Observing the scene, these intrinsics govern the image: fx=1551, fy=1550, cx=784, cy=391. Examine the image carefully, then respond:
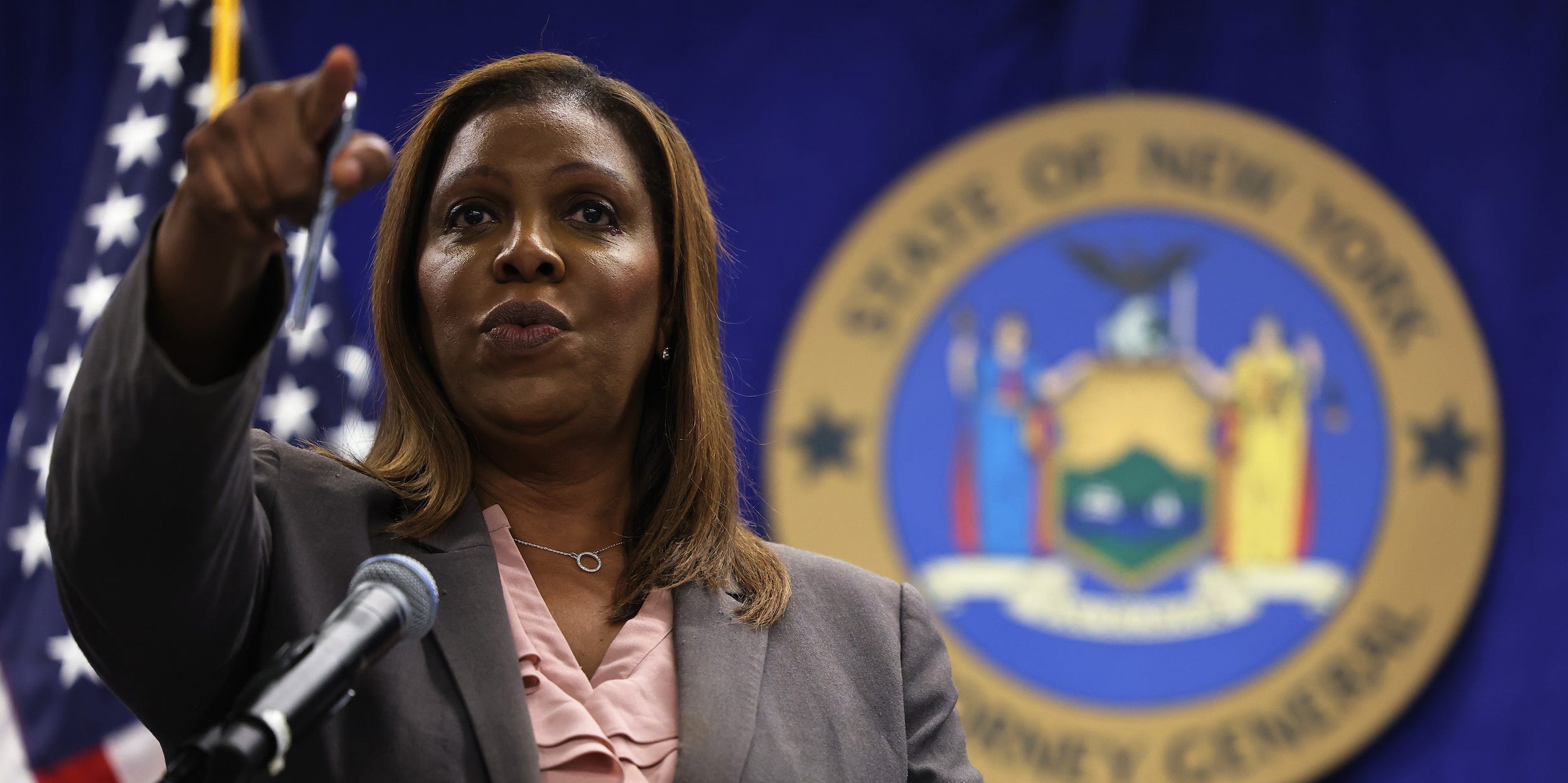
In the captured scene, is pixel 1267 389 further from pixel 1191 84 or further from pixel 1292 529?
pixel 1191 84

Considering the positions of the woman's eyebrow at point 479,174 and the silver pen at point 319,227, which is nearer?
the silver pen at point 319,227

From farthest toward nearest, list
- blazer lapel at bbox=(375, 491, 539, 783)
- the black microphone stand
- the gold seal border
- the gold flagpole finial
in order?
the gold flagpole finial
the gold seal border
blazer lapel at bbox=(375, 491, 539, 783)
the black microphone stand

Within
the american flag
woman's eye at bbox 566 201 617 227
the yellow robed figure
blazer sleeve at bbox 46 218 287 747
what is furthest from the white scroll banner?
blazer sleeve at bbox 46 218 287 747

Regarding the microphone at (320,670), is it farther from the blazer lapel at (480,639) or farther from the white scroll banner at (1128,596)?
the white scroll banner at (1128,596)

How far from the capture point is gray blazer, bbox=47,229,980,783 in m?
0.93

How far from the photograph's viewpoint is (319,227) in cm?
87

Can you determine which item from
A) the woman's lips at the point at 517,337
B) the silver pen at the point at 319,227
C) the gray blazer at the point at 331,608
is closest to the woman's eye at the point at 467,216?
the woman's lips at the point at 517,337

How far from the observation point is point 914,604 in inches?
60.4

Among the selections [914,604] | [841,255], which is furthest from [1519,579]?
[914,604]

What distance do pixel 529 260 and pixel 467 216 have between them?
11cm

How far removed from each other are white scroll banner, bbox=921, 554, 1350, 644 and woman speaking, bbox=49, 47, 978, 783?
61.0 inches

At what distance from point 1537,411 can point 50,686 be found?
284 cm

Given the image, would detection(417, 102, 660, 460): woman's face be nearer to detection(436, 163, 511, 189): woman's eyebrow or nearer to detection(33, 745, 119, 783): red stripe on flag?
detection(436, 163, 511, 189): woman's eyebrow

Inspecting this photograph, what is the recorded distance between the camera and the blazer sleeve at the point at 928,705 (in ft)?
4.74
